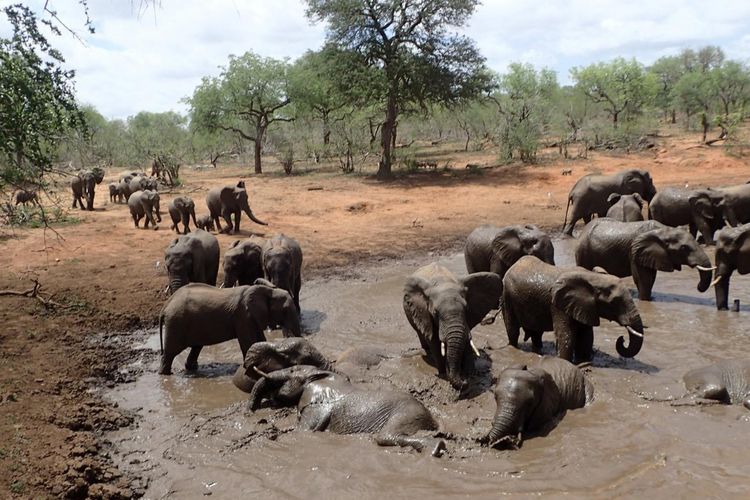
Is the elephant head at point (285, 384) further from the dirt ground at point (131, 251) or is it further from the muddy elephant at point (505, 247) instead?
the muddy elephant at point (505, 247)

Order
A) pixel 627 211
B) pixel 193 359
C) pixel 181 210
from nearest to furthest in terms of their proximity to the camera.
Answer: pixel 193 359 → pixel 627 211 → pixel 181 210

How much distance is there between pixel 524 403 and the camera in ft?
20.5

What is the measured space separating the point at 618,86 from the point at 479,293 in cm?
4256

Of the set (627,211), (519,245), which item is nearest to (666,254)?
(519,245)

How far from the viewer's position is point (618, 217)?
48.5 feet

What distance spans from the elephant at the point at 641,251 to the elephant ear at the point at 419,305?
4964 millimetres

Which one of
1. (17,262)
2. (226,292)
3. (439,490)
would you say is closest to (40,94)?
(226,292)

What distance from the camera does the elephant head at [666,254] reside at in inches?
422

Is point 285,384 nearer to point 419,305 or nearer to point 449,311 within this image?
point 419,305

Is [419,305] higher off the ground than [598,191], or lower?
lower

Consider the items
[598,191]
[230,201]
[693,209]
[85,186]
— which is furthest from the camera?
[85,186]

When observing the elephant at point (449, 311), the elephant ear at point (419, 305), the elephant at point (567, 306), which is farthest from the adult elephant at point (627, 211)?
the elephant ear at point (419, 305)

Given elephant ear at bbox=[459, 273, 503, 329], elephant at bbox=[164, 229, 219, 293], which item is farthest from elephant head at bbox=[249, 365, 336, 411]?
elephant at bbox=[164, 229, 219, 293]

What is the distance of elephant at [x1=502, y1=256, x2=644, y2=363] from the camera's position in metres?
7.97
